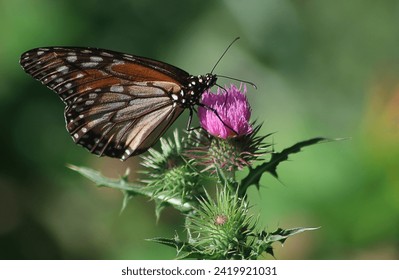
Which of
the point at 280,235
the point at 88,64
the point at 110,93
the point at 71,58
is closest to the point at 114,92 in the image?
the point at 110,93

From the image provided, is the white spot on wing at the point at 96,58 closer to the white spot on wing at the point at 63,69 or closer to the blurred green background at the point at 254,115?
the white spot on wing at the point at 63,69

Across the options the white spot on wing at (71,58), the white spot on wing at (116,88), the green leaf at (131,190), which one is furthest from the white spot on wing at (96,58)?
the green leaf at (131,190)

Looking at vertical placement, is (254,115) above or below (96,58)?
above

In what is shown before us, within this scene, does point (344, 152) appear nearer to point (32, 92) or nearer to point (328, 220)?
point (328, 220)

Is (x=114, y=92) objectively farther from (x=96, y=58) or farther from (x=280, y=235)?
(x=280, y=235)

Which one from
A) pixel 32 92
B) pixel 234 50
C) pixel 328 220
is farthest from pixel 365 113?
pixel 32 92
